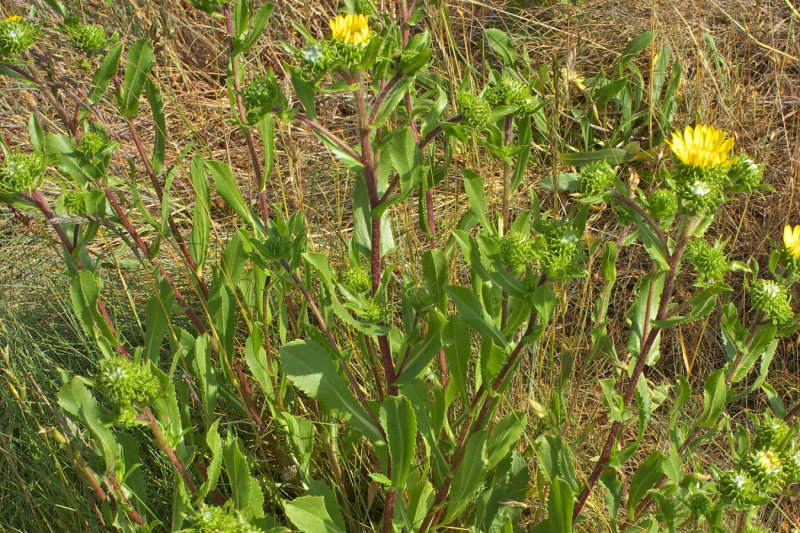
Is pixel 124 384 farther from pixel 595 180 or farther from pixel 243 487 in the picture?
pixel 595 180

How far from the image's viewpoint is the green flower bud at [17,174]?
6.62 feet

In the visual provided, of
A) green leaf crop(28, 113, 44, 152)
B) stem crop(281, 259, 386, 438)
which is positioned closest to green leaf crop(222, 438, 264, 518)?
stem crop(281, 259, 386, 438)

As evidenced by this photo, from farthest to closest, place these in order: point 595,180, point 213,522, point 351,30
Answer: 1. point 595,180
2. point 351,30
3. point 213,522

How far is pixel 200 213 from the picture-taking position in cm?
259

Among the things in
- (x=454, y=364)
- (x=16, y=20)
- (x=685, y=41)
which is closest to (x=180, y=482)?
(x=454, y=364)

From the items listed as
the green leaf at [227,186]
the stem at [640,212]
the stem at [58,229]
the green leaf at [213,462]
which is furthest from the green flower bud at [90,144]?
the stem at [640,212]

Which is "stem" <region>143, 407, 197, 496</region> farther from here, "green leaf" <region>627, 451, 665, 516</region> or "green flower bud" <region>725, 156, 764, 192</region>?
"green flower bud" <region>725, 156, 764, 192</region>

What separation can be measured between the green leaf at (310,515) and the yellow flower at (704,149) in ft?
4.45

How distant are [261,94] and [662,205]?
3.46ft

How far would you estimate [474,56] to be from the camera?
4.41m

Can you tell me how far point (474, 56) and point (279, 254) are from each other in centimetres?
288

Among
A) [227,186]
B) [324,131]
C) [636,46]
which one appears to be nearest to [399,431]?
[324,131]

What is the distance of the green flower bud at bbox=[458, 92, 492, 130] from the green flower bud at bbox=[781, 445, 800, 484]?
3.90 ft

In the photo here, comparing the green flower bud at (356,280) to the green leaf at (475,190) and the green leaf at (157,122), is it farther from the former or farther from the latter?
the green leaf at (157,122)
